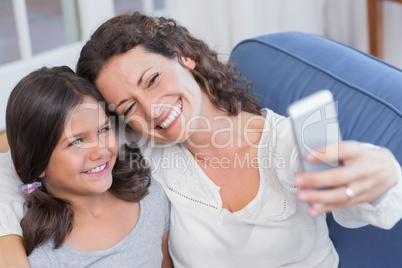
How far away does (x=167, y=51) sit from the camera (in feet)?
4.89

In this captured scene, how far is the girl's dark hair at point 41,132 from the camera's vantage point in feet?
4.51

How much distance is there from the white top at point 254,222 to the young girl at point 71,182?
0.20 ft

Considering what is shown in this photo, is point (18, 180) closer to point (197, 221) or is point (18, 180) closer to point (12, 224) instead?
point (12, 224)

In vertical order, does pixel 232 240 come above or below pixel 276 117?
below

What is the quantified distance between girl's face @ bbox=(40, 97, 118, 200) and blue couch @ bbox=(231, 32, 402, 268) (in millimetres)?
526

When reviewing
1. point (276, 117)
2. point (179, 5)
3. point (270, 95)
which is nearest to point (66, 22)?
point (179, 5)

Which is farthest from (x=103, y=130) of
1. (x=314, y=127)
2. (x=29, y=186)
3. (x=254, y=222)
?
(x=314, y=127)

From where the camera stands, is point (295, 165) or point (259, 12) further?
point (259, 12)

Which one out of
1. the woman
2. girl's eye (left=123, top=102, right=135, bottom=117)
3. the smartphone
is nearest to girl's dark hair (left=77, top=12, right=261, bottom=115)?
the woman

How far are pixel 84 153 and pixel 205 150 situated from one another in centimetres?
32

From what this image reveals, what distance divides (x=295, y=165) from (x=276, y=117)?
0.22 metres

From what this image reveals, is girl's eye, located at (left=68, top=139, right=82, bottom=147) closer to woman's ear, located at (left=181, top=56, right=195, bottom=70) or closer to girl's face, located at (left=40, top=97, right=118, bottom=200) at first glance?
girl's face, located at (left=40, top=97, right=118, bottom=200)

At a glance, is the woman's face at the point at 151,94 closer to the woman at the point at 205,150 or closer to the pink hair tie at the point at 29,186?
the woman at the point at 205,150

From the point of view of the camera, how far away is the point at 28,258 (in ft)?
4.54
